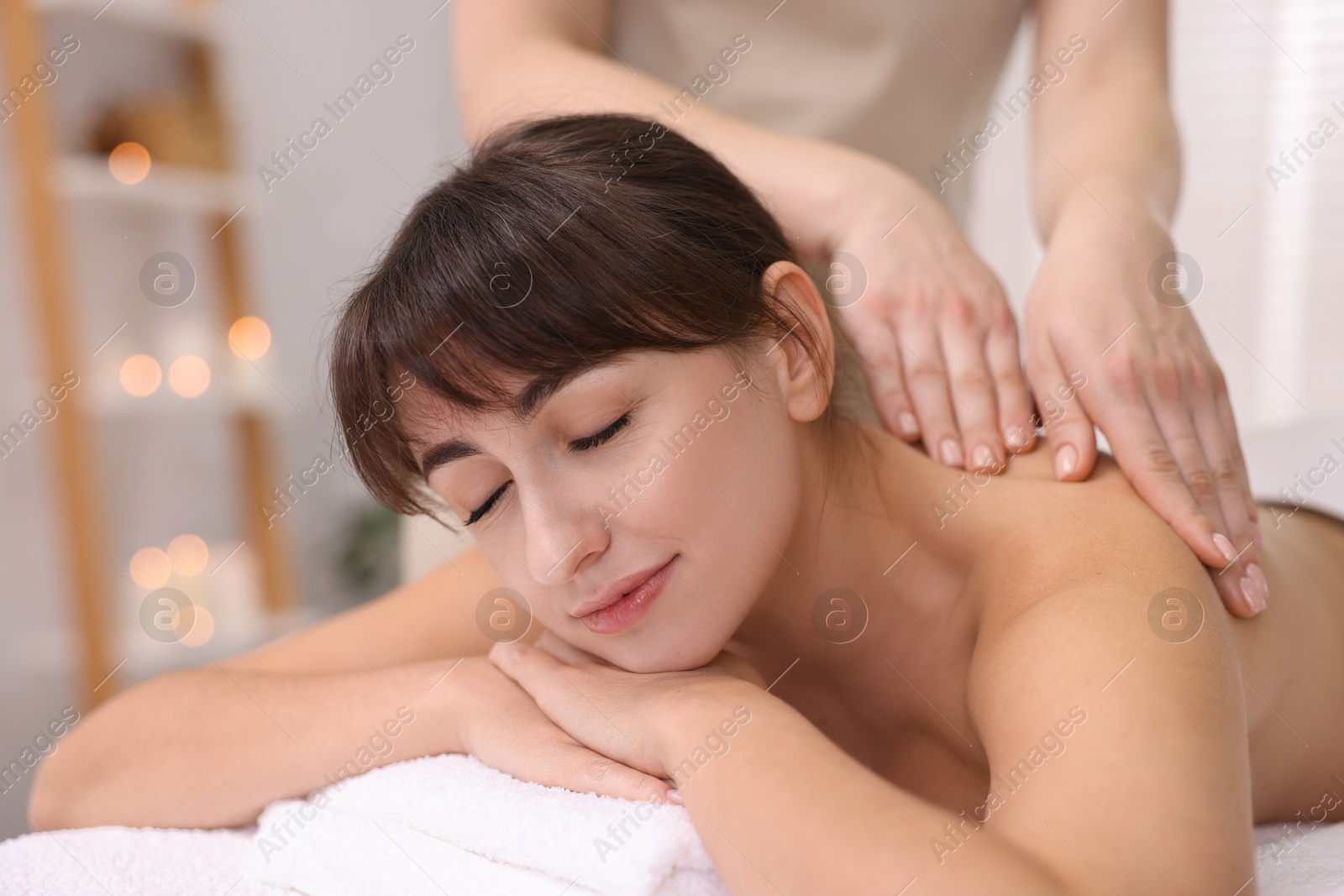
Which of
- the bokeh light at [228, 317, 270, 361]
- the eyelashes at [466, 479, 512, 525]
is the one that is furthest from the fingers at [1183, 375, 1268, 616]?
the bokeh light at [228, 317, 270, 361]

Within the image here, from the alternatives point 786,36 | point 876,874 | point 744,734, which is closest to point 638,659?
point 744,734

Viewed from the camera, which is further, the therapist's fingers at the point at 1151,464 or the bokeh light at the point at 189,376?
the bokeh light at the point at 189,376

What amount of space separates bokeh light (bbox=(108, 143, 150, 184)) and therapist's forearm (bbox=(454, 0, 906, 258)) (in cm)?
156

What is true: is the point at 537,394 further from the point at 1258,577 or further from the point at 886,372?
the point at 1258,577

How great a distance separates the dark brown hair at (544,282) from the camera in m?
0.81

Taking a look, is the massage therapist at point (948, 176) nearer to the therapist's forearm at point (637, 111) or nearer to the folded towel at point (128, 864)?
the therapist's forearm at point (637, 111)

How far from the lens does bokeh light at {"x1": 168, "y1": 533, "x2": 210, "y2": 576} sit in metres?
2.71

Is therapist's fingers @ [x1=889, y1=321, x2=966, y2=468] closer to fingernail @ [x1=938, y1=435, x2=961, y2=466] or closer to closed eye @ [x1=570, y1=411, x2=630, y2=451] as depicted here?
fingernail @ [x1=938, y1=435, x2=961, y2=466]

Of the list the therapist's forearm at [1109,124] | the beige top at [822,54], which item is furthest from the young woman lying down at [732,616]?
the beige top at [822,54]

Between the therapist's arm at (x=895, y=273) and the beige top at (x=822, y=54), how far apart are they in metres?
0.31

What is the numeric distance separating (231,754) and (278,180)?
241cm

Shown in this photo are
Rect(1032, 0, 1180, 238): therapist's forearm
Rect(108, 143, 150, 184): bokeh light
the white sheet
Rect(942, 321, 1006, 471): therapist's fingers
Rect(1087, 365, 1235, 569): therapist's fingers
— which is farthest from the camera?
Rect(108, 143, 150, 184): bokeh light

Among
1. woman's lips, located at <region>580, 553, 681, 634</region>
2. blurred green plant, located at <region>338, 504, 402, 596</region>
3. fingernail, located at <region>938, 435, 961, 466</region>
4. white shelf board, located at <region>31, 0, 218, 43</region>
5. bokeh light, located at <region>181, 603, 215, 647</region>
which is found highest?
white shelf board, located at <region>31, 0, 218, 43</region>

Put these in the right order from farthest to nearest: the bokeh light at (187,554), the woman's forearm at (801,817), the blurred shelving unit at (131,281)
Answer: the bokeh light at (187,554), the blurred shelving unit at (131,281), the woman's forearm at (801,817)
